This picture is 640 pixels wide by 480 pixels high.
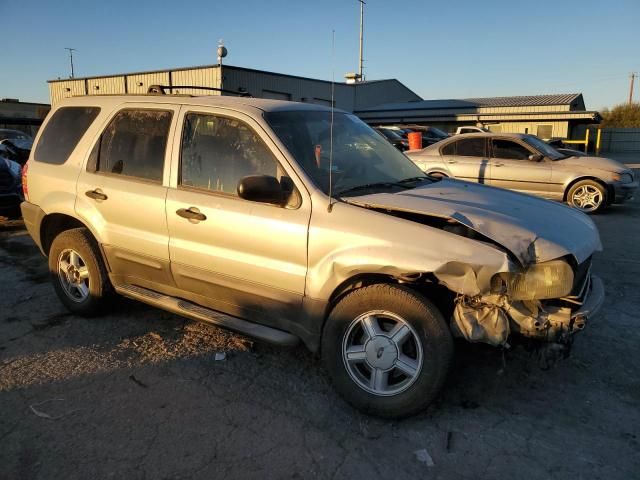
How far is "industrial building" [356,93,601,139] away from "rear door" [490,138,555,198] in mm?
22080

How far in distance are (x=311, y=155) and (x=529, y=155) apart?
810 centimetres

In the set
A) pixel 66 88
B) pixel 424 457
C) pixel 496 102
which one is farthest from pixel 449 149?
pixel 66 88

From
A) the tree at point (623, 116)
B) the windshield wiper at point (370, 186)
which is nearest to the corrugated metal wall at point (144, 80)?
the windshield wiper at point (370, 186)

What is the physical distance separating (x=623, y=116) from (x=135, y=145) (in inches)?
2192

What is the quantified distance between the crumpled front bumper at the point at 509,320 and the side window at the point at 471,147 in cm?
830

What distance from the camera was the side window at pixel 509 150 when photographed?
33.7 ft

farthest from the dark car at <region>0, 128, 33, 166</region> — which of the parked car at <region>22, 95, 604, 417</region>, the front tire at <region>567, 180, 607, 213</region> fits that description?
the front tire at <region>567, 180, 607, 213</region>

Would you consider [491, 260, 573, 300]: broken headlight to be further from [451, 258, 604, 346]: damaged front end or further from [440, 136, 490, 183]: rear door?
[440, 136, 490, 183]: rear door

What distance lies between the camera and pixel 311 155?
137 inches

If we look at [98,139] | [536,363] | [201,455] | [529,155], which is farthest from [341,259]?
[529,155]

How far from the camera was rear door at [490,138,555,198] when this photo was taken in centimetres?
1016

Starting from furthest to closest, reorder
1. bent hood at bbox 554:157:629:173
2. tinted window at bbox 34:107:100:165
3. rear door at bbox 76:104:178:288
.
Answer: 1. bent hood at bbox 554:157:629:173
2. tinted window at bbox 34:107:100:165
3. rear door at bbox 76:104:178:288

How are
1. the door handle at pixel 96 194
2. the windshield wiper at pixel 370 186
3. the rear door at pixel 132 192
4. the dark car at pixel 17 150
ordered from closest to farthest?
1. the windshield wiper at pixel 370 186
2. the rear door at pixel 132 192
3. the door handle at pixel 96 194
4. the dark car at pixel 17 150

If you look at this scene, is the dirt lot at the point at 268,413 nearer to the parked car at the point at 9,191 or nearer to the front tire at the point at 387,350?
the front tire at the point at 387,350
